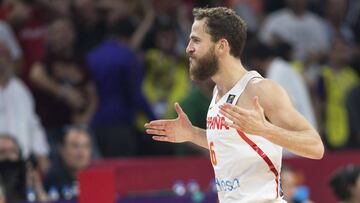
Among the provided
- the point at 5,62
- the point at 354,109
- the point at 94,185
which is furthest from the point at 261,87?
the point at 354,109

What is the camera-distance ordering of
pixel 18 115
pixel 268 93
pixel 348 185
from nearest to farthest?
pixel 268 93
pixel 348 185
pixel 18 115

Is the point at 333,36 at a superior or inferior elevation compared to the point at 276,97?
inferior

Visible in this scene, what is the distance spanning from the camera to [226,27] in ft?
21.4

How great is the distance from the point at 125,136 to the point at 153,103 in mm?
923

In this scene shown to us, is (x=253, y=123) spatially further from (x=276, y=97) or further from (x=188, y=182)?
(x=188, y=182)

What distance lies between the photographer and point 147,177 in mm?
10789

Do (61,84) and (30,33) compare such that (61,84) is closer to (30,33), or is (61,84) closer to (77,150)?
(30,33)

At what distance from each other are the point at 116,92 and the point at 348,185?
341 centimetres

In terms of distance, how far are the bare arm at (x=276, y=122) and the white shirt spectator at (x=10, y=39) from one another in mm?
5923

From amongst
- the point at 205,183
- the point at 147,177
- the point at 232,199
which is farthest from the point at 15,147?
the point at 232,199

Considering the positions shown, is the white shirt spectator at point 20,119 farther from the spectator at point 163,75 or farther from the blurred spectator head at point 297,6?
the blurred spectator head at point 297,6

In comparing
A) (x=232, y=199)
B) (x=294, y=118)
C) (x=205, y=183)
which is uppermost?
(x=294, y=118)

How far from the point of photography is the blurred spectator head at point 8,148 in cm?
1025

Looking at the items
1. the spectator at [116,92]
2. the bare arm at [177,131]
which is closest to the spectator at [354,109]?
the spectator at [116,92]
